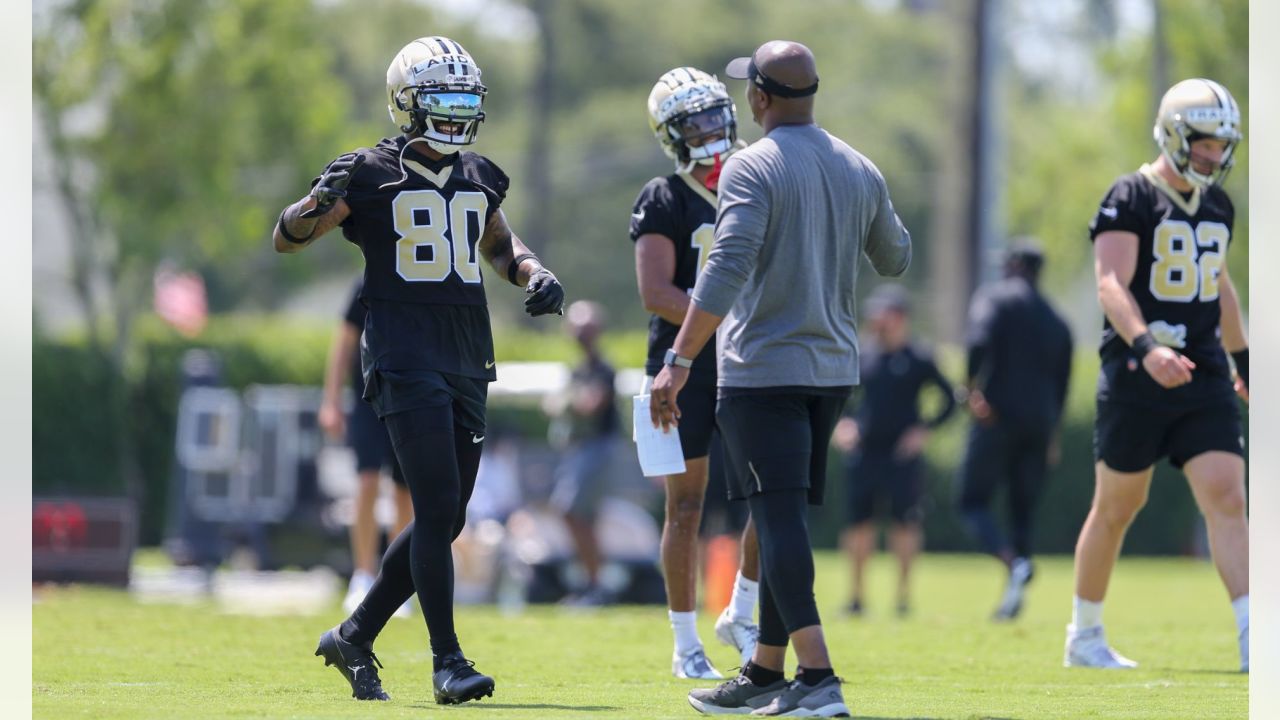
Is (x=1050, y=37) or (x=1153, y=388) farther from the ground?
(x=1050, y=37)

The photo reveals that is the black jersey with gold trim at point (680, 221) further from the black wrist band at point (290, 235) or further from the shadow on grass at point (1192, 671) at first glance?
the shadow on grass at point (1192, 671)

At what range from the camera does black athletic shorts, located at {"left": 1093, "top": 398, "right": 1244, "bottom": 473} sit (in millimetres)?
8656

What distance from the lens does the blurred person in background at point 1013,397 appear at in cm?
1375

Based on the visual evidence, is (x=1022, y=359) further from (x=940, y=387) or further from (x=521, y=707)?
(x=521, y=707)

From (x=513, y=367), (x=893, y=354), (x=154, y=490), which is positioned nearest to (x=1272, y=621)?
(x=893, y=354)

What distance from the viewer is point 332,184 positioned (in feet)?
22.4

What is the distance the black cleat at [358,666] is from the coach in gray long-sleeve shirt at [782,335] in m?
1.17

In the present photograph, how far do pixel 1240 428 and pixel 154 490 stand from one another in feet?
59.7

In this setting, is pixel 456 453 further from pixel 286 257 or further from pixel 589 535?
pixel 286 257

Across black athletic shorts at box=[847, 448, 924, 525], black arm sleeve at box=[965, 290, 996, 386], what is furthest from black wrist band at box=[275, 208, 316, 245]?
black athletic shorts at box=[847, 448, 924, 525]

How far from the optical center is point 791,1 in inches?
2020

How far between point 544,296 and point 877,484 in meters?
→ 8.62

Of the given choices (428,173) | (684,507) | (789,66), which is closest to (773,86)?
(789,66)

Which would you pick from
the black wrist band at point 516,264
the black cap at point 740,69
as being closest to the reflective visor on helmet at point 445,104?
the black wrist band at point 516,264
